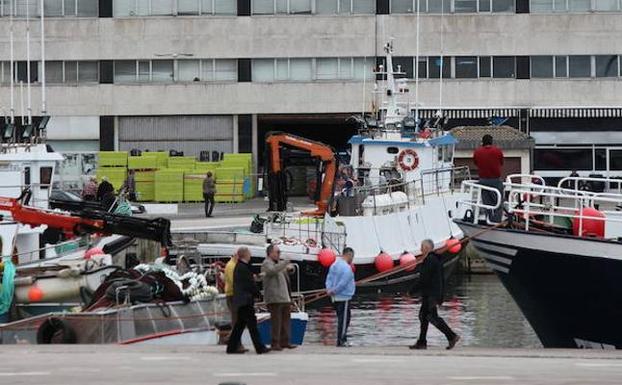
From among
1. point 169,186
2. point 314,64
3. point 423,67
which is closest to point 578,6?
point 423,67

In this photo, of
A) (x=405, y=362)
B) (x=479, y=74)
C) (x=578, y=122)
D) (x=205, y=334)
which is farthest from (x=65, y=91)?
(x=405, y=362)

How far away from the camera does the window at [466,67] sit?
227 feet

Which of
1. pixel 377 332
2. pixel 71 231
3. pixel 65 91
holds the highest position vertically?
pixel 65 91

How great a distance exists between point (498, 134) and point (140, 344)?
3823 cm

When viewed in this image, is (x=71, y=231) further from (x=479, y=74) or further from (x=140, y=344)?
(x=479, y=74)

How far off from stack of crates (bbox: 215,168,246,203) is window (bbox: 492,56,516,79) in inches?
507

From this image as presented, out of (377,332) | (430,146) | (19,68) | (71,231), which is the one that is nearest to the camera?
(71,231)

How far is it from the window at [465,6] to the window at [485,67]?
2.17 meters

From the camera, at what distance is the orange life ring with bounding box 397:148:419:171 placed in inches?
1861

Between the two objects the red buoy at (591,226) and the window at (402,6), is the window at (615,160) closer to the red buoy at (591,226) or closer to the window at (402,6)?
the window at (402,6)


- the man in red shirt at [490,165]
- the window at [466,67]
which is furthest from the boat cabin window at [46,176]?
the window at [466,67]

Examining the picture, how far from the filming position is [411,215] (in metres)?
43.4

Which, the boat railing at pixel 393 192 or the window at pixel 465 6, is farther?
the window at pixel 465 6

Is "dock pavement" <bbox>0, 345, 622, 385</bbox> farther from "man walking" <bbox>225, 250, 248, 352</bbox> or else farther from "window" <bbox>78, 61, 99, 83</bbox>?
"window" <bbox>78, 61, 99, 83</bbox>
